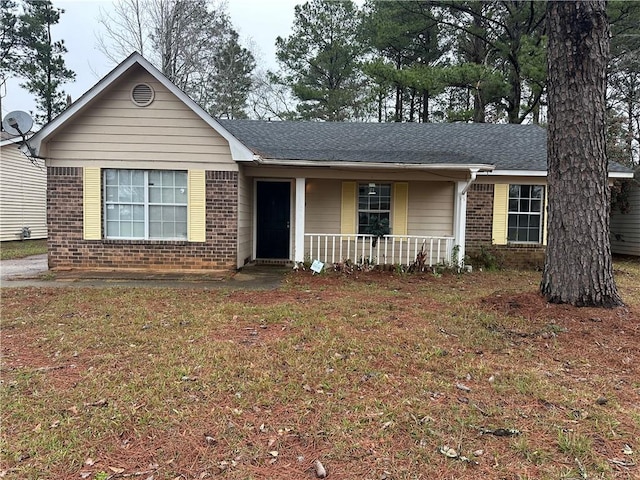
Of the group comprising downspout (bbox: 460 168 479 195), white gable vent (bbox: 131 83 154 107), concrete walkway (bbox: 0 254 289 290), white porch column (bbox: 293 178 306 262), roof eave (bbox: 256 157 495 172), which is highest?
white gable vent (bbox: 131 83 154 107)

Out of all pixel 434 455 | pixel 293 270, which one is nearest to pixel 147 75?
pixel 293 270

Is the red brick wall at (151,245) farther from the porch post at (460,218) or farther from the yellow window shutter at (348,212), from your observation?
the porch post at (460,218)

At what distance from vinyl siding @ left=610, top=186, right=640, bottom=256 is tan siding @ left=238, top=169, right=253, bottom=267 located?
1314 cm

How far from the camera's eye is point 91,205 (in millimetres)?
8758

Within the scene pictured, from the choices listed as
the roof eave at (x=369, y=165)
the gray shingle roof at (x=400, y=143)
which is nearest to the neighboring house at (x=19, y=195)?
the gray shingle roof at (x=400, y=143)

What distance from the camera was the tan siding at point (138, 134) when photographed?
8.52 meters

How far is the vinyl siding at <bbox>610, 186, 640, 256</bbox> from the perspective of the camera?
13891 millimetres

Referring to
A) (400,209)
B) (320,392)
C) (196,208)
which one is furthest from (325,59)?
(320,392)

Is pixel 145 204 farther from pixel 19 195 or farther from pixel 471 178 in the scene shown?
pixel 19 195

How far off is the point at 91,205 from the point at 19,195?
34.3 ft

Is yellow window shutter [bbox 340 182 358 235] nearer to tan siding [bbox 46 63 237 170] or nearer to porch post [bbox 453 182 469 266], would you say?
porch post [bbox 453 182 469 266]

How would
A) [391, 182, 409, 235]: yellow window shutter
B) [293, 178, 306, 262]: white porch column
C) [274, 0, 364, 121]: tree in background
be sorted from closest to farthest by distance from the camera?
[293, 178, 306, 262]: white porch column → [391, 182, 409, 235]: yellow window shutter → [274, 0, 364, 121]: tree in background

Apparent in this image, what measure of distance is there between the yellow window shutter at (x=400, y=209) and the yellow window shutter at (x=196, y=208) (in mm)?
4737

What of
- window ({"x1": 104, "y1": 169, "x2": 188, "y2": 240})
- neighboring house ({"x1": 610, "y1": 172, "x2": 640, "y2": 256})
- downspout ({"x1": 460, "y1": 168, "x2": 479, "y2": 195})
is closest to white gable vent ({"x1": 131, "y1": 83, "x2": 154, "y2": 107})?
window ({"x1": 104, "y1": 169, "x2": 188, "y2": 240})
